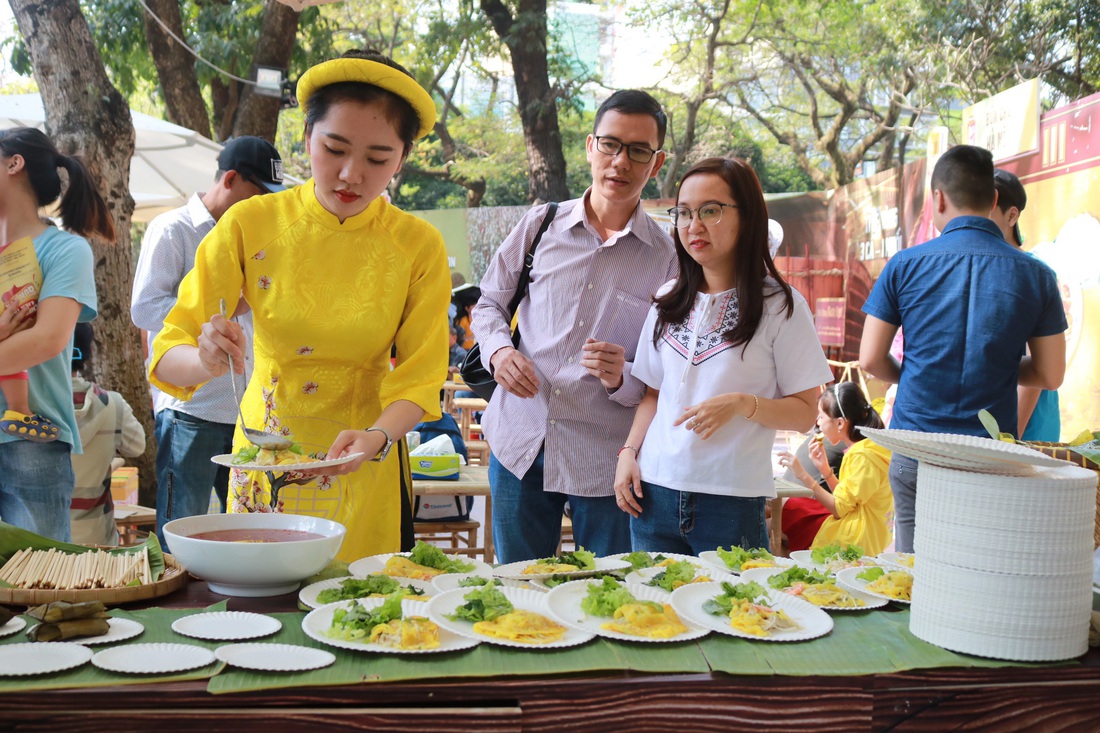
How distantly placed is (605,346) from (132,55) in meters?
7.08

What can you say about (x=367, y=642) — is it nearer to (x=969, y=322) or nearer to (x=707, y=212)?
(x=707, y=212)

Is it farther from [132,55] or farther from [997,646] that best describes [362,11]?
[997,646]

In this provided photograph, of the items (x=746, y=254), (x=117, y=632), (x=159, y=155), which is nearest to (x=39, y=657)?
(x=117, y=632)

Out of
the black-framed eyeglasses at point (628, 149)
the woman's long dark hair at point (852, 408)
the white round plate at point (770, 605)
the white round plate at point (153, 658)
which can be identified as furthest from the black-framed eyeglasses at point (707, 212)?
the woman's long dark hair at point (852, 408)

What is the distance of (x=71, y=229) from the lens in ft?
8.84

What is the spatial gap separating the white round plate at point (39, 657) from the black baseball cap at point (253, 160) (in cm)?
188

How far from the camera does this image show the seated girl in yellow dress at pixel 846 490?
3865 millimetres

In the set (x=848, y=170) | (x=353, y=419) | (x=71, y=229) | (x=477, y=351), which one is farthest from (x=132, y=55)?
(x=848, y=170)

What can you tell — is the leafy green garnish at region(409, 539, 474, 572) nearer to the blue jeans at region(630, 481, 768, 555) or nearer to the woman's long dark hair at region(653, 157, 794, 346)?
the blue jeans at region(630, 481, 768, 555)

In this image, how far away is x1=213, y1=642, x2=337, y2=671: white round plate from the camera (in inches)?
48.8

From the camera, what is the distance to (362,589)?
1560 mm

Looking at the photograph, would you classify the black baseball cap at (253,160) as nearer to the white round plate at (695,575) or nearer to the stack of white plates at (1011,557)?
the white round plate at (695,575)

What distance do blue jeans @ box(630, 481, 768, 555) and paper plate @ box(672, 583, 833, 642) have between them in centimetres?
49

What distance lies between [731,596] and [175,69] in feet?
→ 22.0
